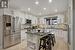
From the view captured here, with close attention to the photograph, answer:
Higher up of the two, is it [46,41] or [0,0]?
[0,0]

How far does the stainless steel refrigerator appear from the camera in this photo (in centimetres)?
585

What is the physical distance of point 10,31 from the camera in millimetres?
6309

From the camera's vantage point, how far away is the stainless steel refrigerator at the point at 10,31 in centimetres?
585

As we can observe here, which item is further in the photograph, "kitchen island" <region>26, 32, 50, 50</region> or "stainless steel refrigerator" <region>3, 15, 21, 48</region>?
"stainless steel refrigerator" <region>3, 15, 21, 48</region>

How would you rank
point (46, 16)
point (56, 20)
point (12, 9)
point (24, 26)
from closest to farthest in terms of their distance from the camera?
1. point (12, 9)
2. point (24, 26)
3. point (56, 20)
4. point (46, 16)

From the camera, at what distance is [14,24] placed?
267 inches

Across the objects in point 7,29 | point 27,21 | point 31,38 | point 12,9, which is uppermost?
point 12,9

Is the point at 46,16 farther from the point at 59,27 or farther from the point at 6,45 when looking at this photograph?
the point at 6,45

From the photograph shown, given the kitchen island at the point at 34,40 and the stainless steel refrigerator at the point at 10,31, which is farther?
the stainless steel refrigerator at the point at 10,31

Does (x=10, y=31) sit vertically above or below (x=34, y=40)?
above

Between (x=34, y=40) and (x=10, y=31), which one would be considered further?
(x=10, y=31)

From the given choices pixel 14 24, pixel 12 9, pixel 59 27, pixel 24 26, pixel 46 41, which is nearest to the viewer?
pixel 46 41

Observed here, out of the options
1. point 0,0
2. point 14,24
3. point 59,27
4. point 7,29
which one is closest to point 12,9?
point 14,24

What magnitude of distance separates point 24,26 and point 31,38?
478cm
